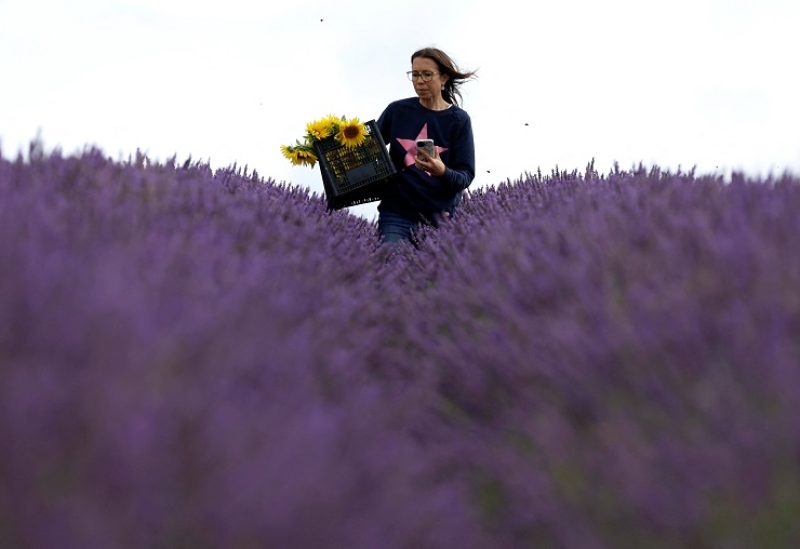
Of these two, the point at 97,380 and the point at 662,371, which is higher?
the point at 97,380

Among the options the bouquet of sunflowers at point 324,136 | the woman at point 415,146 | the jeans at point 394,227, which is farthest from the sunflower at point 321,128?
the jeans at point 394,227

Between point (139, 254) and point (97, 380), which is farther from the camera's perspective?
point (139, 254)

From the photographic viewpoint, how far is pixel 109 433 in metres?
1.34

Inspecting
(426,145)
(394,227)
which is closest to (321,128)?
(426,145)

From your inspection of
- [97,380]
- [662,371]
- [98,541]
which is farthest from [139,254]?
[662,371]

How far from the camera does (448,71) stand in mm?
7059

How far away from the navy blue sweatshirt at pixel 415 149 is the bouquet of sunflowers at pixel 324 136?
1.68 feet

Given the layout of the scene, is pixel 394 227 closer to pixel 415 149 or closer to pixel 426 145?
pixel 415 149

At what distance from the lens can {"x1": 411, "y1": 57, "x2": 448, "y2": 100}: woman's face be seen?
6766 mm

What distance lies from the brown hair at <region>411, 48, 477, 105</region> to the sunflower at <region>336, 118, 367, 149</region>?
3.40 ft

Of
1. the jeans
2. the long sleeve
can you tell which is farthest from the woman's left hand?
the jeans

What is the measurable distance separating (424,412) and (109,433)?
4.34 feet

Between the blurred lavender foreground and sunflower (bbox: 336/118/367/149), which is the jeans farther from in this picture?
the blurred lavender foreground

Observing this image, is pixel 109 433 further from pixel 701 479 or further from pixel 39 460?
pixel 701 479
